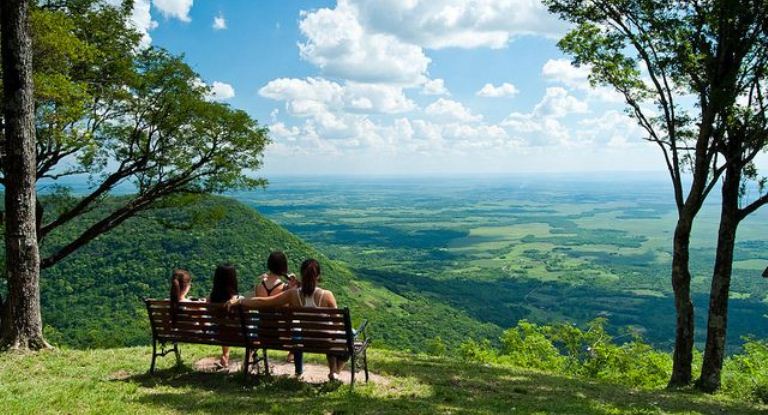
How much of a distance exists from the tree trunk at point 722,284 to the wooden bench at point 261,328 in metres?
8.36

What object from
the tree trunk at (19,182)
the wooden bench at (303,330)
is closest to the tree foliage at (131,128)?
the tree trunk at (19,182)

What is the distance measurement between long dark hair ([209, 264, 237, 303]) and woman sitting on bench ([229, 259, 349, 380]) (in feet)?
0.46

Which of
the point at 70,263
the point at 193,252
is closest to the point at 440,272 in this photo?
the point at 193,252

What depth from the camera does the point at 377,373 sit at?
9.69 meters

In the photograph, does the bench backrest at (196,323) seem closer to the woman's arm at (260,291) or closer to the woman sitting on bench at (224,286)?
the woman sitting on bench at (224,286)

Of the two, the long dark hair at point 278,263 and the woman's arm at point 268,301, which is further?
the long dark hair at point 278,263

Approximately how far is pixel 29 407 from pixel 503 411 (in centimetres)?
610

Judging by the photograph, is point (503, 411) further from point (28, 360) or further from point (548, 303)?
point (548, 303)

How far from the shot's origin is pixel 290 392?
310 inches

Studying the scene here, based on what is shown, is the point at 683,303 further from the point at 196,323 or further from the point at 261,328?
the point at 196,323

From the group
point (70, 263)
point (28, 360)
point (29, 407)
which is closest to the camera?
point (29, 407)

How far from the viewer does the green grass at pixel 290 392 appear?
688 cm

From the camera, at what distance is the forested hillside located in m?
45.5

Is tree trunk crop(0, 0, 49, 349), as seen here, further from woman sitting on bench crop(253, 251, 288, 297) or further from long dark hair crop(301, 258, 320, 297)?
long dark hair crop(301, 258, 320, 297)
